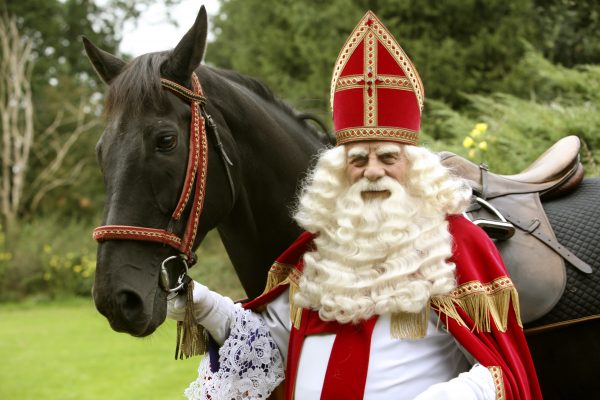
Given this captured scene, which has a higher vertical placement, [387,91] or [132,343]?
[387,91]

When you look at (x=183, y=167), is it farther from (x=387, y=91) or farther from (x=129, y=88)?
(x=387, y=91)

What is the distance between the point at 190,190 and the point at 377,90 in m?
0.66

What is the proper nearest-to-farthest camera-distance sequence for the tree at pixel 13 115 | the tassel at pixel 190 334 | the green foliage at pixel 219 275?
the tassel at pixel 190 334
the green foliage at pixel 219 275
the tree at pixel 13 115

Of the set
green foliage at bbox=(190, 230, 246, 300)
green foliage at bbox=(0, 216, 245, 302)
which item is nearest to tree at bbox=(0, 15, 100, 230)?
green foliage at bbox=(0, 216, 245, 302)

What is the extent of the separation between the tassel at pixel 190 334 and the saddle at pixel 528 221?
3.10ft

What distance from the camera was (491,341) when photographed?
1797mm

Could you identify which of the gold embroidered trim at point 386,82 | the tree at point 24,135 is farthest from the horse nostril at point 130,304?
the tree at point 24,135

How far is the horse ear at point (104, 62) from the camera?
Result: 2.16 meters

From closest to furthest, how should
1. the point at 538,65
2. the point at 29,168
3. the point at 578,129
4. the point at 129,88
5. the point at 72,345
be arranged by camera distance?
1. the point at 129,88
2. the point at 578,129
3. the point at 538,65
4. the point at 72,345
5. the point at 29,168

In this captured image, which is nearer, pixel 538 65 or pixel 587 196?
pixel 587 196

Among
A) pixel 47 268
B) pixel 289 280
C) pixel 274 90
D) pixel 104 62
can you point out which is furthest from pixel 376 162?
pixel 47 268

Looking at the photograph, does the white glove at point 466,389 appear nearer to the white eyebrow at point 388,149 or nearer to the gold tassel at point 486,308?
the gold tassel at point 486,308

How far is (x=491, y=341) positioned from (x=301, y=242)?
70 centimetres

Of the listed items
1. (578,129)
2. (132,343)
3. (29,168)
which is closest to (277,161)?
(578,129)
